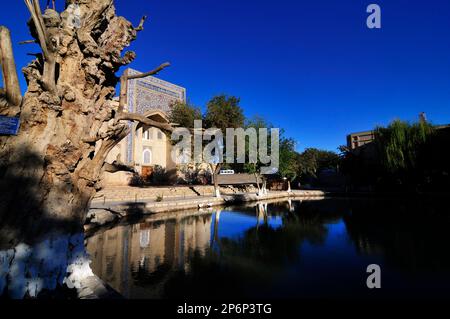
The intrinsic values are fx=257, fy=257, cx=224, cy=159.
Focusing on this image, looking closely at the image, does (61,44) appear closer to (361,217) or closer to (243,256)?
→ (243,256)

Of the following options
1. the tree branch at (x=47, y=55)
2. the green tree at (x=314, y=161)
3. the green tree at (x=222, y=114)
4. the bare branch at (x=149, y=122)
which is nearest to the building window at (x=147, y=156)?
the green tree at (x=222, y=114)

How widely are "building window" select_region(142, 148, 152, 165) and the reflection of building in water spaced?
13899 mm

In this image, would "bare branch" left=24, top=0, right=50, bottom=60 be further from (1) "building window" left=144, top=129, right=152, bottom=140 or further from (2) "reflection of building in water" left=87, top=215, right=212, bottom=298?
(1) "building window" left=144, top=129, right=152, bottom=140

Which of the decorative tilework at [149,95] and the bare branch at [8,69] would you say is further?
the decorative tilework at [149,95]

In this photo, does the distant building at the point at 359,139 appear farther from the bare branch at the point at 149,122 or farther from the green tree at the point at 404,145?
the bare branch at the point at 149,122

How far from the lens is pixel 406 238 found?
755 centimetres

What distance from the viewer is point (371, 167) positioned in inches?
906

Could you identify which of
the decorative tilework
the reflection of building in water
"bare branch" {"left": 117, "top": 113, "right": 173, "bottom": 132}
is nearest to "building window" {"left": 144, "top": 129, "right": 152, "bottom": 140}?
the decorative tilework

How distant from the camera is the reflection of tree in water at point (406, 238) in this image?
5.55 metres

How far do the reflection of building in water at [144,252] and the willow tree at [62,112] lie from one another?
5.56 feet

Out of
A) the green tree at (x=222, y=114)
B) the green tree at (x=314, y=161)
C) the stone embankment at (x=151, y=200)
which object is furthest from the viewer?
the green tree at (x=314, y=161)

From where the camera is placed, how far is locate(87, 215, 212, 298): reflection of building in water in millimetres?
4520

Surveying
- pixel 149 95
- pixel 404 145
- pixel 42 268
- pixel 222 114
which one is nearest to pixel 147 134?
pixel 149 95
